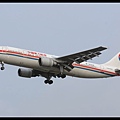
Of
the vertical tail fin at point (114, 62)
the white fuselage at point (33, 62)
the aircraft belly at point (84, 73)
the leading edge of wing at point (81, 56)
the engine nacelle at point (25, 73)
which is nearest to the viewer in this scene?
the white fuselage at point (33, 62)

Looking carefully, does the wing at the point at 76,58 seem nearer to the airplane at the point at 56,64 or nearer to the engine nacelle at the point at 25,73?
the airplane at the point at 56,64

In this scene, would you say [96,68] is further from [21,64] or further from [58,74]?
[21,64]

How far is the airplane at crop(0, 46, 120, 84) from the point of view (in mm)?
68188

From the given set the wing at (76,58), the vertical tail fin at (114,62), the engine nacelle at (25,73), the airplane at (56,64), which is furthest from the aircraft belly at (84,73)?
the engine nacelle at (25,73)

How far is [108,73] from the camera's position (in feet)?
247

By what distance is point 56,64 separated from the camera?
7094 cm

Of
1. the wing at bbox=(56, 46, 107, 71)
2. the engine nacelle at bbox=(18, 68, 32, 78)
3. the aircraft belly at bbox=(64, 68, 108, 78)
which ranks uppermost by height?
the wing at bbox=(56, 46, 107, 71)

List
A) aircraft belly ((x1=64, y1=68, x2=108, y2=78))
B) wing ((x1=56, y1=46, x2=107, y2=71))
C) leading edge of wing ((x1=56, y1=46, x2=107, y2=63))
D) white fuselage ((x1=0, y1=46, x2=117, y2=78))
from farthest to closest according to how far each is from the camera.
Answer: aircraft belly ((x1=64, y1=68, x2=108, y2=78)) → wing ((x1=56, y1=46, x2=107, y2=71)) → leading edge of wing ((x1=56, y1=46, x2=107, y2=63)) → white fuselage ((x1=0, y1=46, x2=117, y2=78))

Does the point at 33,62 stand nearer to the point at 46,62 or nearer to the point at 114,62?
the point at 46,62

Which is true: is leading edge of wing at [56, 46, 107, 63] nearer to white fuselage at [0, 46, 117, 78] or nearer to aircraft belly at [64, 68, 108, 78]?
white fuselage at [0, 46, 117, 78]

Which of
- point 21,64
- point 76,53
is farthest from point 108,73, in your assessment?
point 21,64

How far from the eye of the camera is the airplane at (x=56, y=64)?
224ft

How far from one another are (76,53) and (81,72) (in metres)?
3.57

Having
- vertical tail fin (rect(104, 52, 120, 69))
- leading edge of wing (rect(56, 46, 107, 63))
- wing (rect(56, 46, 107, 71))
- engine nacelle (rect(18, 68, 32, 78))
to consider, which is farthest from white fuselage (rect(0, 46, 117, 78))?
engine nacelle (rect(18, 68, 32, 78))
